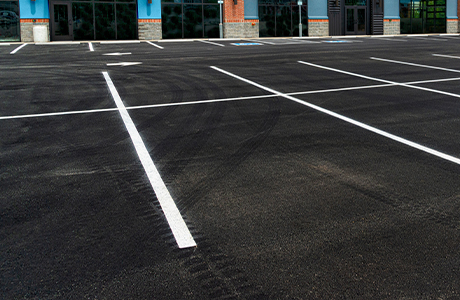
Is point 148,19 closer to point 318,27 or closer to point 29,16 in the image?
point 29,16

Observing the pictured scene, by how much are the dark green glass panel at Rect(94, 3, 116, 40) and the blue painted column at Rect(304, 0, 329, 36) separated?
1477 cm

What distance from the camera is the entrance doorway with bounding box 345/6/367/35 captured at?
38.5 metres

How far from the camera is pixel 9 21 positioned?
2966cm

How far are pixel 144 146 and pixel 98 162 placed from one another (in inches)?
35.1

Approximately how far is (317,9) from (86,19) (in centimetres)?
1716

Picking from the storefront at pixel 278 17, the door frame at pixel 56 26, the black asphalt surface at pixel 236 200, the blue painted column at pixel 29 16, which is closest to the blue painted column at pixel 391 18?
the storefront at pixel 278 17

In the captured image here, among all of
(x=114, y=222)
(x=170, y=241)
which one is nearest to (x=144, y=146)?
(x=114, y=222)

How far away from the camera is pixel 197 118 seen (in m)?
8.70

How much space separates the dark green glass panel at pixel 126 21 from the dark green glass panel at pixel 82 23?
1.79 metres

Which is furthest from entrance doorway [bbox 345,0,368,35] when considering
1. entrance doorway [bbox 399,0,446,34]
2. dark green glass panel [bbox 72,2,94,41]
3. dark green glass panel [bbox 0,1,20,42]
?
dark green glass panel [bbox 0,1,20,42]

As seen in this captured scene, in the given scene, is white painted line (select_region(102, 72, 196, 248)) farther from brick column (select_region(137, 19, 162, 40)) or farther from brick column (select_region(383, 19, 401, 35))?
brick column (select_region(383, 19, 401, 35))

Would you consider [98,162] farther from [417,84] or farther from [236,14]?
[236,14]

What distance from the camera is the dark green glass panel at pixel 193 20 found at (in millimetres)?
33500

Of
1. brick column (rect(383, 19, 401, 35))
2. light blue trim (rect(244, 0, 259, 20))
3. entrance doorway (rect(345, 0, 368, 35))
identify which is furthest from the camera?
brick column (rect(383, 19, 401, 35))
